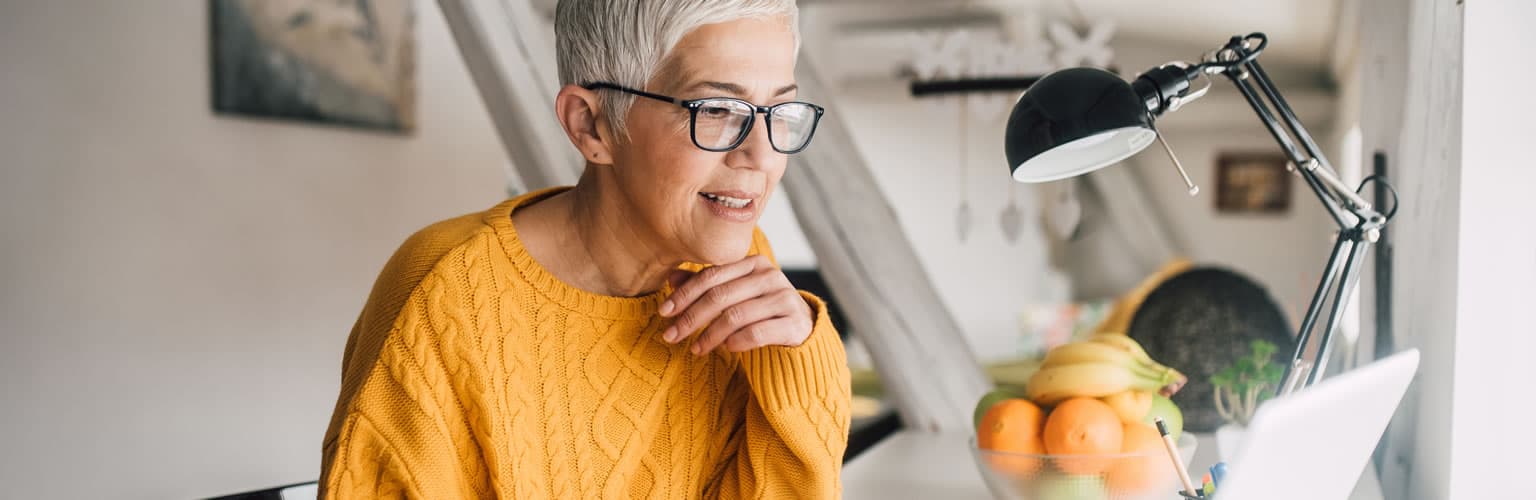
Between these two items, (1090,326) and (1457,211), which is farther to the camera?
(1090,326)

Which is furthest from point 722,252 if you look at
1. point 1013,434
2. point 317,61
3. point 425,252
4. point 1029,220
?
point 1029,220

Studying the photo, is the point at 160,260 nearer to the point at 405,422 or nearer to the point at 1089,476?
the point at 405,422

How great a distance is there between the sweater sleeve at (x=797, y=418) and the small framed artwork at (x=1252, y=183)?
7.31m

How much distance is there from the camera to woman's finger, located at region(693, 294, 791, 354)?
1074mm

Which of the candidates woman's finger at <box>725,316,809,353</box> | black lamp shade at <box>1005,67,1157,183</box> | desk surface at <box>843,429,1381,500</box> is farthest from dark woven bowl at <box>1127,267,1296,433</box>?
woman's finger at <box>725,316,809,353</box>

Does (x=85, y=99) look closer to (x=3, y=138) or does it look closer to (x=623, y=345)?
(x=3, y=138)

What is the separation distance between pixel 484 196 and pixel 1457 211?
2.72 m

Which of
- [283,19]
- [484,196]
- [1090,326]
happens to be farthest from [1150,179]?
[283,19]

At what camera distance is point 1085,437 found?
127 centimetres

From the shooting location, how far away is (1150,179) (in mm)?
7695

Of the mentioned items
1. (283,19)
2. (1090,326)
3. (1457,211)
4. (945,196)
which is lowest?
(1090,326)

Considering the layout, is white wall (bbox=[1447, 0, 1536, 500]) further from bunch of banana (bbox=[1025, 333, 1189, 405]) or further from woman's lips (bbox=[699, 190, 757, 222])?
woman's lips (bbox=[699, 190, 757, 222])

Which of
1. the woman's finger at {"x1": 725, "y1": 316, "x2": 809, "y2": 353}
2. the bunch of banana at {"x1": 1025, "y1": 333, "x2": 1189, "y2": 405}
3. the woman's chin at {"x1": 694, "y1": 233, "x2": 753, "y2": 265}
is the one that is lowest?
the bunch of banana at {"x1": 1025, "y1": 333, "x2": 1189, "y2": 405}

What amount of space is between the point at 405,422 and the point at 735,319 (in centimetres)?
34
